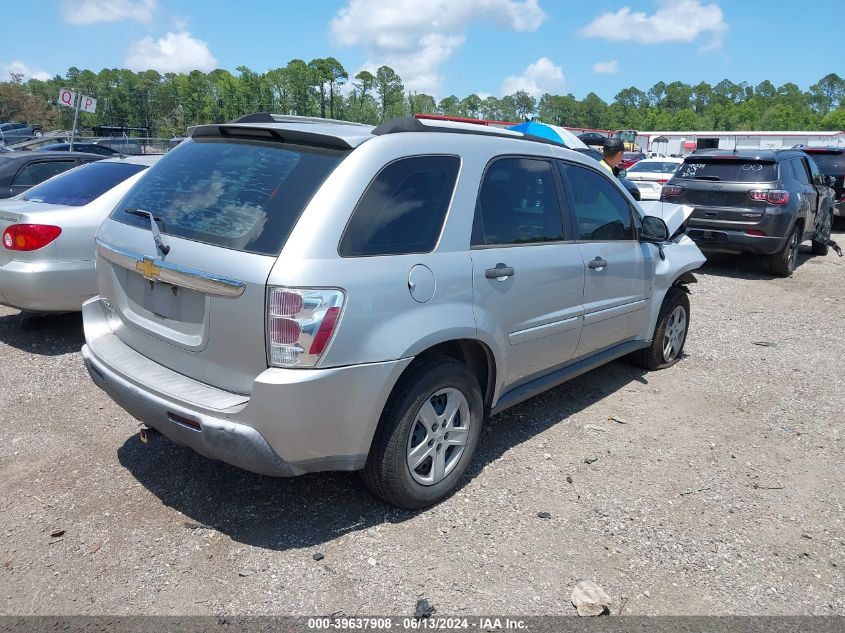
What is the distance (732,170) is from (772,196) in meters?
0.75

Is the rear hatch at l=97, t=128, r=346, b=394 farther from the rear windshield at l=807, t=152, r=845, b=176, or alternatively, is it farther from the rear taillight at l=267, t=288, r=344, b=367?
the rear windshield at l=807, t=152, r=845, b=176

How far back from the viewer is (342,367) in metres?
2.83

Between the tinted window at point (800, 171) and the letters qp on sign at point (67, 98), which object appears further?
the letters qp on sign at point (67, 98)

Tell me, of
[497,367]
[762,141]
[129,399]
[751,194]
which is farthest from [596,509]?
[762,141]

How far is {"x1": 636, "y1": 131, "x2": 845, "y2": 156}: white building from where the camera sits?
53.2 m

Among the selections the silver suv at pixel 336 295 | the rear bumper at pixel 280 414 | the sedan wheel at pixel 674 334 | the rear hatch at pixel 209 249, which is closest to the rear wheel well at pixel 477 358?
the silver suv at pixel 336 295

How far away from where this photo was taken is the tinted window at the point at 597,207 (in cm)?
439

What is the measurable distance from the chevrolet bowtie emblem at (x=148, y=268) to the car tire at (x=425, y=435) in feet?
4.12

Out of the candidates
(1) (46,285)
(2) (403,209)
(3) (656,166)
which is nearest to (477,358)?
(2) (403,209)

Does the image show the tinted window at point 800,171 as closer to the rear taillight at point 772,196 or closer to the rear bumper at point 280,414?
the rear taillight at point 772,196

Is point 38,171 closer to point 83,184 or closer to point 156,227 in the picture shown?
point 83,184

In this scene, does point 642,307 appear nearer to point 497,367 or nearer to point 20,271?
point 497,367

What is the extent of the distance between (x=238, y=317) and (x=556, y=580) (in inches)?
71.9

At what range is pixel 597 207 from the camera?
4621 mm
